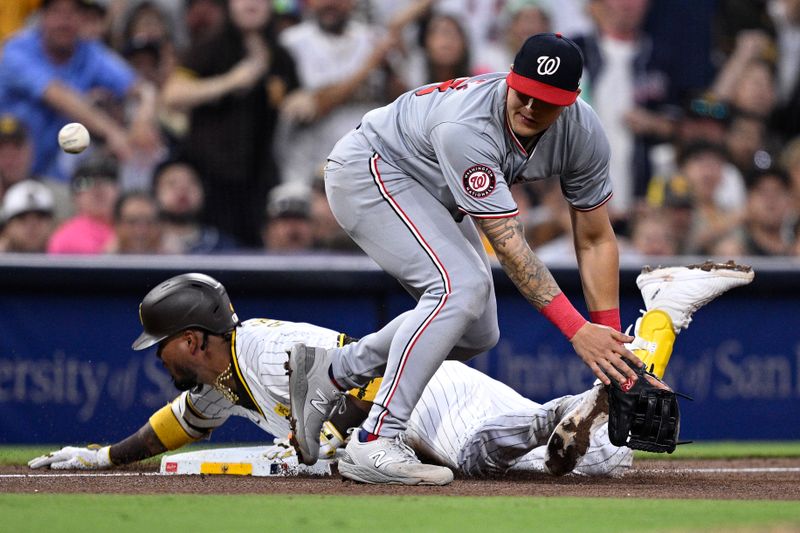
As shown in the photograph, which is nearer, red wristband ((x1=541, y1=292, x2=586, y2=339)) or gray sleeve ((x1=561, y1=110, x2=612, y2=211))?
red wristband ((x1=541, y1=292, x2=586, y2=339))

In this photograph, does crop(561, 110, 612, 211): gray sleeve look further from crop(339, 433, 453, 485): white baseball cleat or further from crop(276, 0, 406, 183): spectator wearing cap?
crop(276, 0, 406, 183): spectator wearing cap

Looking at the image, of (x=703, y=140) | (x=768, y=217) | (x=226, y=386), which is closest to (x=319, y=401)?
(x=226, y=386)

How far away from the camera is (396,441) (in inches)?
182

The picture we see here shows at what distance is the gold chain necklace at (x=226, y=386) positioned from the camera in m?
5.16

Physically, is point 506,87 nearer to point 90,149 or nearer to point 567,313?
point 567,313

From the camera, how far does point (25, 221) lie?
8.60 m

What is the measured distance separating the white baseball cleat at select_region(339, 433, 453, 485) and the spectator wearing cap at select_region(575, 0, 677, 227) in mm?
5815

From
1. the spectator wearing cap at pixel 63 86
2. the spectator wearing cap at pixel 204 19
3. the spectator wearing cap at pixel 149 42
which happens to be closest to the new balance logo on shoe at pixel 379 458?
the spectator wearing cap at pixel 63 86

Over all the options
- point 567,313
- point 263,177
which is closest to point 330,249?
point 263,177

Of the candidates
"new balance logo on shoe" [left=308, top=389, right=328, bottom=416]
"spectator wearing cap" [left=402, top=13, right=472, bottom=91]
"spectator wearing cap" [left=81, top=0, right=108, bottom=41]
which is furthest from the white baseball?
"spectator wearing cap" [left=402, top=13, right=472, bottom=91]

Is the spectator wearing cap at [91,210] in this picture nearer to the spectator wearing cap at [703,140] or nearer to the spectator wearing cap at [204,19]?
the spectator wearing cap at [204,19]

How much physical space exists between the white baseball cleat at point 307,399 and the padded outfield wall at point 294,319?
287cm

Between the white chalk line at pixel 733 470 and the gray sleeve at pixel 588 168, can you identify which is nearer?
the gray sleeve at pixel 588 168

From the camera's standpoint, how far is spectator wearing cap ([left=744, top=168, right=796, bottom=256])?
388 inches
